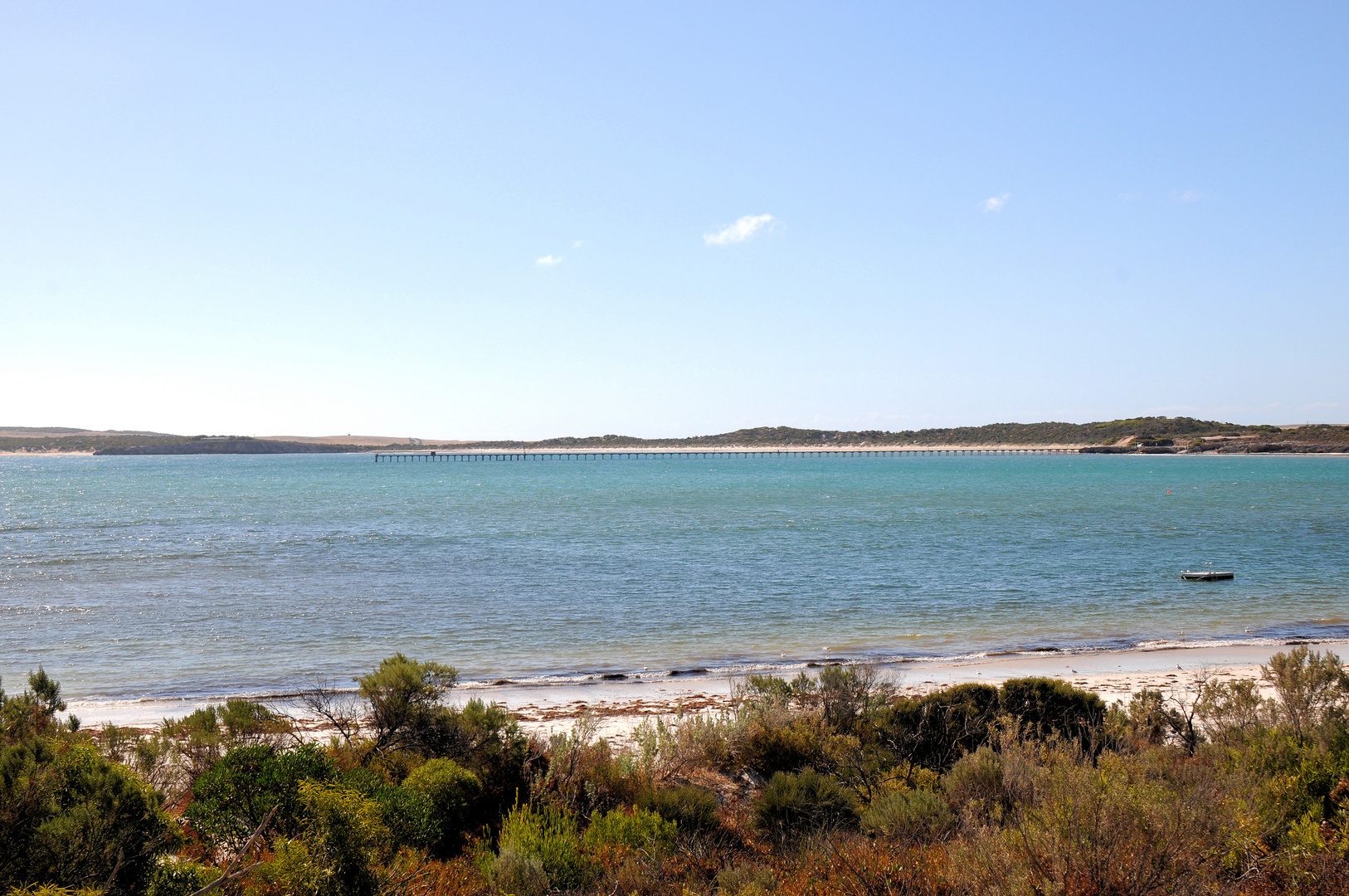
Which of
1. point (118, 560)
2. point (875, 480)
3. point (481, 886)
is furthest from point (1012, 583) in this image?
point (875, 480)

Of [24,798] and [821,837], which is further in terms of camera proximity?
[821,837]

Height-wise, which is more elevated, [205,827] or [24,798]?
[24,798]

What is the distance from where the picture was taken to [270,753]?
19.1 ft

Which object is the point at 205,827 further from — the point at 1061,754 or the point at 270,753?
the point at 1061,754

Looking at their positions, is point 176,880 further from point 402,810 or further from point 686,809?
point 686,809

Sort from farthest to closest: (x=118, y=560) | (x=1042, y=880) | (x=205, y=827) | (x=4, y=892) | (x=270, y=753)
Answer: (x=118, y=560) < (x=270, y=753) < (x=205, y=827) < (x=1042, y=880) < (x=4, y=892)

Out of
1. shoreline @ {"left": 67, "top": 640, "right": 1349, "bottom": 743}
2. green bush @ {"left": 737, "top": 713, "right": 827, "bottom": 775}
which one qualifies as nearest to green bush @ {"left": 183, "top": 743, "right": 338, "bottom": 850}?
green bush @ {"left": 737, "top": 713, "right": 827, "bottom": 775}

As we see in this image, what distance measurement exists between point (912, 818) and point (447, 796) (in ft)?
10.9

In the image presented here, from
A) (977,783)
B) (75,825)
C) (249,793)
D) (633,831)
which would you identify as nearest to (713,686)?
(977,783)

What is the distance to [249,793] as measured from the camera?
529 centimetres

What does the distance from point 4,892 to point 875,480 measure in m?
89.1

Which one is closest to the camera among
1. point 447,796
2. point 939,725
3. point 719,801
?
point 447,796

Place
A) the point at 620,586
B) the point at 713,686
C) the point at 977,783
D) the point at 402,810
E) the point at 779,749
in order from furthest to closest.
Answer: the point at 620,586
the point at 713,686
the point at 779,749
the point at 977,783
the point at 402,810

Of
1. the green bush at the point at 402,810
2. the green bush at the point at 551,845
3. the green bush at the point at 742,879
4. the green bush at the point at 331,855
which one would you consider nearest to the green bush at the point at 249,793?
the green bush at the point at 402,810
